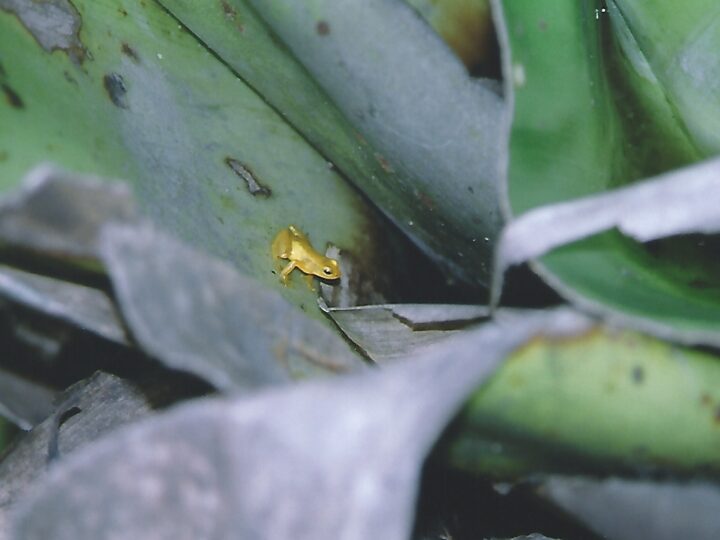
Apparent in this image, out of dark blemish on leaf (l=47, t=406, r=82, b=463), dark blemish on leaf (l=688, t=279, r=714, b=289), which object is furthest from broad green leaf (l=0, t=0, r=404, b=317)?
dark blemish on leaf (l=688, t=279, r=714, b=289)

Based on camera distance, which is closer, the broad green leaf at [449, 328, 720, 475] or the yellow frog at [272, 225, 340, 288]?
the broad green leaf at [449, 328, 720, 475]

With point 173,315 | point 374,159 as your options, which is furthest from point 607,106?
point 173,315

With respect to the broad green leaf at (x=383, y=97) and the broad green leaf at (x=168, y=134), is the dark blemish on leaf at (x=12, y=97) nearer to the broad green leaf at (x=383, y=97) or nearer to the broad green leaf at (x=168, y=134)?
the broad green leaf at (x=168, y=134)

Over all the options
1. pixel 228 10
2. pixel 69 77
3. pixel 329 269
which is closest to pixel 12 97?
pixel 69 77

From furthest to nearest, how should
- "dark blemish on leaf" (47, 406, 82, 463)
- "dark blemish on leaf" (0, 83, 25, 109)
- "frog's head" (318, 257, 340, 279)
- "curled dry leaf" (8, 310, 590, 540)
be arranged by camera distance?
"frog's head" (318, 257, 340, 279)
"dark blemish on leaf" (47, 406, 82, 463)
"dark blemish on leaf" (0, 83, 25, 109)
"curled dry leaf" (8, 310, 590, 540)

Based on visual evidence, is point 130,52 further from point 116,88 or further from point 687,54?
point 687,54

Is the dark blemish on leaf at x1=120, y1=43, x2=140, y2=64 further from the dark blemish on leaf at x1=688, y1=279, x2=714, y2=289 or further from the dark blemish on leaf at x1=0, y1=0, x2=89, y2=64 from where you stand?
the dark blemish on leaf at x1=688, y1=279, x2=714, y2=289
